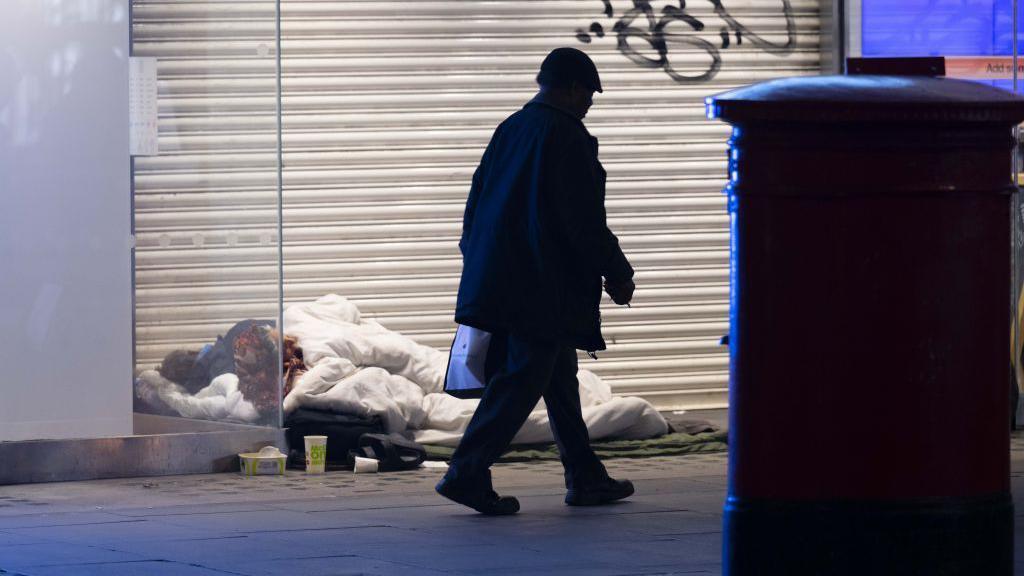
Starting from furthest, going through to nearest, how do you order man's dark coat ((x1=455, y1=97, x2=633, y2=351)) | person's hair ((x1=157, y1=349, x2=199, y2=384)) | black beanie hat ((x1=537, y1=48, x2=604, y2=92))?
person's hair ((x1=157, y1=349, x2=199, y2=384)), black beanie hat ((x1=537, y1=48, x2=604, y2=92)), man's dark coat ((x1=455, y1=97, x2=633, y2=351))

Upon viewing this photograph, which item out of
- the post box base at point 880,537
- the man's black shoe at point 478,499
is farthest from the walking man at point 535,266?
the post box base at point 880,537

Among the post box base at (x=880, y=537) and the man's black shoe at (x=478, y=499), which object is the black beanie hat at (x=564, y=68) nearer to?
the man's black shoe at (x=478, y=499)

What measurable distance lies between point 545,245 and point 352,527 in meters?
1.26

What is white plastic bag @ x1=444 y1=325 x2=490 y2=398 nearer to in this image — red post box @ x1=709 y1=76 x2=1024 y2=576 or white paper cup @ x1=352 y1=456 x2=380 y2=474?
white paper cup @ x1=352 y1=456 x2=380 y2=474

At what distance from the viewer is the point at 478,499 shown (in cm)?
673

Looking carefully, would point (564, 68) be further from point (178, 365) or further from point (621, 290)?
point (178, 365)

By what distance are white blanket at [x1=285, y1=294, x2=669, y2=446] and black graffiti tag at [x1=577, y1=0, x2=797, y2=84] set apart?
8.20 feet

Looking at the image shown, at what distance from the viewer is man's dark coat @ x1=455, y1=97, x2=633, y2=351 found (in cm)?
684

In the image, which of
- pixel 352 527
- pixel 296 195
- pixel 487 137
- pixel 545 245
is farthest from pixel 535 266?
pixel 487 137

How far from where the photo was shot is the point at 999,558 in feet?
13.0

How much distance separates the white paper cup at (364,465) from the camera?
852 centimetres

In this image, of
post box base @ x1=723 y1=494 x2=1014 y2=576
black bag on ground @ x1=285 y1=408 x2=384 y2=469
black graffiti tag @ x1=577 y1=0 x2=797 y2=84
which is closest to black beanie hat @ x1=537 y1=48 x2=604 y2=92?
black bag on ground @ x1=285 y1=408 x2=384 y2=469

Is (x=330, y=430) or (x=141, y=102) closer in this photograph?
(x=141, y=102)

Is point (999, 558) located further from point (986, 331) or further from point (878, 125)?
point (878, 125)
